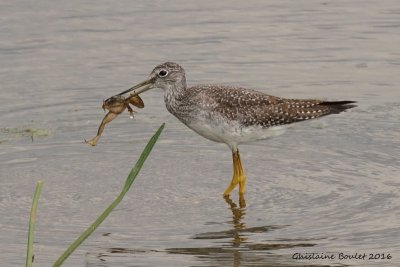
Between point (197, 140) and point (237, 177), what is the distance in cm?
184

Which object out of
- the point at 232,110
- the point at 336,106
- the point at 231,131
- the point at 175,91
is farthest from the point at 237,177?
the point at 336,106

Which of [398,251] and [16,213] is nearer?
[398,251]

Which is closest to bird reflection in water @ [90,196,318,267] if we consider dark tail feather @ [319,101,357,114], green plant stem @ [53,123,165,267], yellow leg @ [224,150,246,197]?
yellow leg @ [224,150,246,197]

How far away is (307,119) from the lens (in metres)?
12.3

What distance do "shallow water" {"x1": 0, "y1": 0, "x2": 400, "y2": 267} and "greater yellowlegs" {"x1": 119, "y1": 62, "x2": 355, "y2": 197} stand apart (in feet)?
2.03

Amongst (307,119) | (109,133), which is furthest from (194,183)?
(109,133)

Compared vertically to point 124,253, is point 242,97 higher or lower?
higher

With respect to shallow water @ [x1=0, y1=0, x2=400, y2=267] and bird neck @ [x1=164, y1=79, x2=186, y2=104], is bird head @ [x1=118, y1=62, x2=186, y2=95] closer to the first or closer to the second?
bird neck @ [x1=164, y1=79, x2=186, y2=104]

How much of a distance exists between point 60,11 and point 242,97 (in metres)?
7.82

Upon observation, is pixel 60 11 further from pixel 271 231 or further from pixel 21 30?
pixel 271 231

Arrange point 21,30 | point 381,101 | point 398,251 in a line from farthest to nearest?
point 21,30
point 381,101
point 398,251

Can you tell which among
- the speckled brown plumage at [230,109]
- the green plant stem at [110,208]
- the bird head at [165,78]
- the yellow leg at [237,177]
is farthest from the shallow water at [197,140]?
the green plant stem at [110,208]

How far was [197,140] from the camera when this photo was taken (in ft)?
46.1

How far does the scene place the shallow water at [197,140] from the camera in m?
10.4
